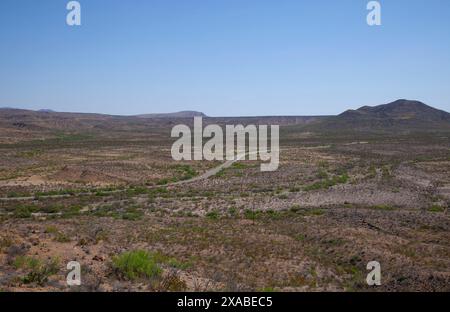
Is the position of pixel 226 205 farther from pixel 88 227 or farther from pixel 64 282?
pixel 64 282

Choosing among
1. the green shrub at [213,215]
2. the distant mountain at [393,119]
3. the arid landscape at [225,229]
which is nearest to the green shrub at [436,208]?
the arid landscape at [225,229]

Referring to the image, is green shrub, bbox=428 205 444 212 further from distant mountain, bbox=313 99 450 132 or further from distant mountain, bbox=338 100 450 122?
distant mountain, bbox=338 100 450 122

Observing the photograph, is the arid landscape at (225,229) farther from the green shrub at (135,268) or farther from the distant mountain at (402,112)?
the distant mountain at (402,112)

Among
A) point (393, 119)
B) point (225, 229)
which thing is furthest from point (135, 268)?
point (393, 119)

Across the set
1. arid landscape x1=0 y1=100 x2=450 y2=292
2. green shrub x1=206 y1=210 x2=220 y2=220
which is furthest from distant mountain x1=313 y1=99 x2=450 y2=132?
green shrub x1=206 y1=210 x2=220 y2=220

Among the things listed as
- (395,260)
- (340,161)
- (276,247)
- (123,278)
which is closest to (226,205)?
(276,247)

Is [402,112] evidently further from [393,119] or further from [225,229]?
[225,229]
